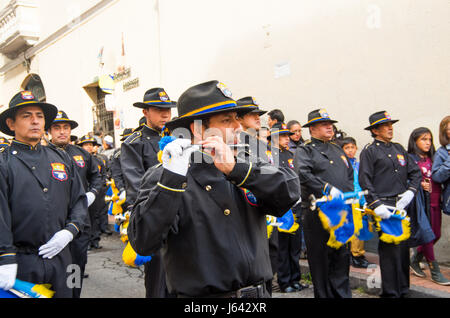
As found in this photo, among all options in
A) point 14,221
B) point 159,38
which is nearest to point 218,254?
point 14,221

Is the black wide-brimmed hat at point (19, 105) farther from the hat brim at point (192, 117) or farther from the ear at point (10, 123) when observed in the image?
→ the hat brim at point (192, 117)

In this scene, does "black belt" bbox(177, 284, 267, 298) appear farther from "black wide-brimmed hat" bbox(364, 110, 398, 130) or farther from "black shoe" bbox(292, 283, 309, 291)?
"black shoe" bbox(292, 283, 309, 291)

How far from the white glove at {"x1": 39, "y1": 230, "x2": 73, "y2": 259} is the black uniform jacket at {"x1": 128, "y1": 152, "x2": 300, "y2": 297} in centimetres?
161

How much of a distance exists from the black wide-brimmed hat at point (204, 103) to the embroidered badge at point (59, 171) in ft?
5.98

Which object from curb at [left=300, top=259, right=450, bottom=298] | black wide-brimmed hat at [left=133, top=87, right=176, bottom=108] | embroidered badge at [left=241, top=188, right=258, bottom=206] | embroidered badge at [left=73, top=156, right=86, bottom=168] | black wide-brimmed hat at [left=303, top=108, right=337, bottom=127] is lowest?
curb at [left=300, top=259, right=450, bottom=298]

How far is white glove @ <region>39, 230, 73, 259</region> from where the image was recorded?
348 centimetres

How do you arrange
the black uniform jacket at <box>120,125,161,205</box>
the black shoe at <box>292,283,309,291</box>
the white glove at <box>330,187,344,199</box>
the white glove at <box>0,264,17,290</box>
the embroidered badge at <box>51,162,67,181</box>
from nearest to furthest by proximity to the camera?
the white glove at <box>0,264,17,290</box>
the embroidered badge at <box>51,162,67,181</box>
the black uniform jacket at <box>120,125,161,205</box>
the white glove at <box>330,187,344,199</box>
the black shoe at <box>292,283,309,291</box>

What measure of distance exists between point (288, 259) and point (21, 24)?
18121 mm

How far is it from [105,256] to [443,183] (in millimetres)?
6415

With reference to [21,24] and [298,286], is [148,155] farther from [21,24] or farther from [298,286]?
[21,24]

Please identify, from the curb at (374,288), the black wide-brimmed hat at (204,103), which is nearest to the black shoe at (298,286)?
the curb at (374,288)

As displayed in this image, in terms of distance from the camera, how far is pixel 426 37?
643 cm

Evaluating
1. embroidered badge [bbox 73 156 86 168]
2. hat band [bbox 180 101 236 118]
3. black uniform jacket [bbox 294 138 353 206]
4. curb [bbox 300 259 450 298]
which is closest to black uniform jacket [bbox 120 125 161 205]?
black uniform jacket [bbox 294 138 353 206]
